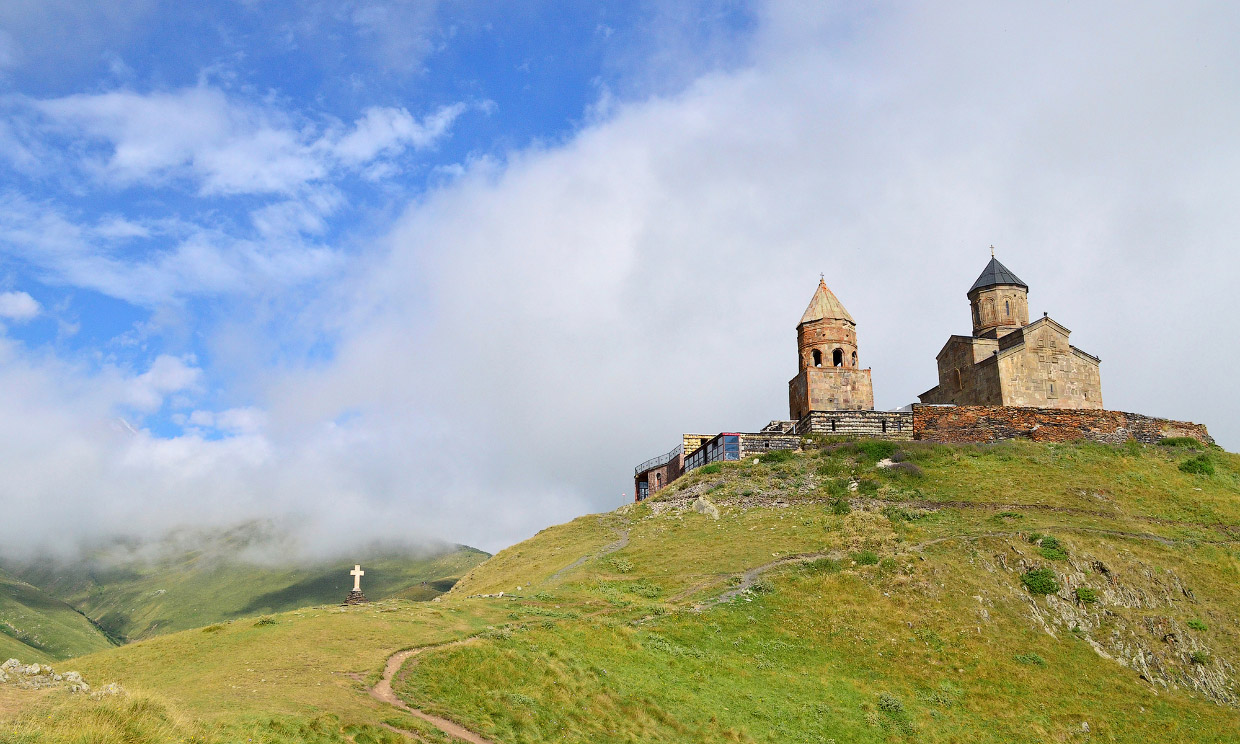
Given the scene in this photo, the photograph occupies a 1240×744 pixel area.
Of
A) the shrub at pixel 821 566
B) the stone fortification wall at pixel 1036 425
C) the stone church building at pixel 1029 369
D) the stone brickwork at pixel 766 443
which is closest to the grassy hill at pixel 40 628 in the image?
the stone brickwork at pixel 766 443

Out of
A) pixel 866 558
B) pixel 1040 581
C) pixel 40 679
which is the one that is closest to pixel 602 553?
pixel 866 558

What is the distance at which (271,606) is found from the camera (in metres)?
170

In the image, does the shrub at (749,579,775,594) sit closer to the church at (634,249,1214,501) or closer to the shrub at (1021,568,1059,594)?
the shrub at (1021,568,1059,594)

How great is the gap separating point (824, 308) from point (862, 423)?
10049 mm

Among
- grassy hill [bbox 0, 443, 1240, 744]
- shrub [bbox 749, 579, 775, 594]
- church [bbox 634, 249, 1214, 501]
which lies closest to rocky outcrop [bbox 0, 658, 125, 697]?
grassy hill [bbox 0, 443, 1240, 744]

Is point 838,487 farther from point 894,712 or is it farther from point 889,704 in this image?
point 894,712

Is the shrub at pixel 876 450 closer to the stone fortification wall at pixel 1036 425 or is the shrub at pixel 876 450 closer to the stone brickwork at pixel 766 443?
the stone fortification wall at pixel 1036 425

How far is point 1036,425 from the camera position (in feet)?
170

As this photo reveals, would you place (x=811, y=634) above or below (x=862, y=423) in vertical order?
below

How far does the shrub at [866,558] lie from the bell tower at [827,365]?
22.1 metres

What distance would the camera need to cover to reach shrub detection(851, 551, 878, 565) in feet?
119

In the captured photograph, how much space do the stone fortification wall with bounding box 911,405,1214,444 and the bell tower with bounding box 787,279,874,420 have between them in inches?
250

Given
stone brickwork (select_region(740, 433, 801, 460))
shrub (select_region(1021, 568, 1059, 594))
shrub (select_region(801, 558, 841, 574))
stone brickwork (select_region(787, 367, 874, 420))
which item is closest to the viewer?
shrub (select_region(1021, 568, 1059, 594))

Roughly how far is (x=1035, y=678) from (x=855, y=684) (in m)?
6.61
